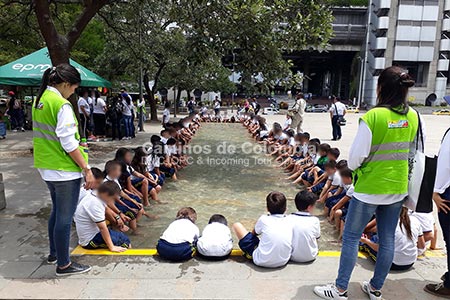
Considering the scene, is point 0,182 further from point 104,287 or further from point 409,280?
point 409,280

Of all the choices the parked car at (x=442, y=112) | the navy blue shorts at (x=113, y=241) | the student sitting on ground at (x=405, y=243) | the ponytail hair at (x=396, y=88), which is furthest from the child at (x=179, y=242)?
the parked car at (x=442, y=112)

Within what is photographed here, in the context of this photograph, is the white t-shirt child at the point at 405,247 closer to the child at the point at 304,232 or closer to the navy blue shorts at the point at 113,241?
the child at the point at 304,232

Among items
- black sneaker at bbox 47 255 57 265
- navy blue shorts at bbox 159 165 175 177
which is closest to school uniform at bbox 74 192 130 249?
black sneaker at bbox 47 255 57 265

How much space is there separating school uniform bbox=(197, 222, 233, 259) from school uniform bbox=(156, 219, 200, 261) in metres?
0.10

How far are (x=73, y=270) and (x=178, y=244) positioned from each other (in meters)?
1.00

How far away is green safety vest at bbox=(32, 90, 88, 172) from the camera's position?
3.00 m

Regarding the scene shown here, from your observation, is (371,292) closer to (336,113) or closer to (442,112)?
(336,113)

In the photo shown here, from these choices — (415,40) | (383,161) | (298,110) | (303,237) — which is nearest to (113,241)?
(303,237)

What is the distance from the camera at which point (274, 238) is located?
3500mm

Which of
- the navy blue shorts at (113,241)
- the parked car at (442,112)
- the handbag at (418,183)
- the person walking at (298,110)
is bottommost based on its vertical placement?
the navy blue shorts at (113,241)

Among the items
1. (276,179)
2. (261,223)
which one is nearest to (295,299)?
(261,223)

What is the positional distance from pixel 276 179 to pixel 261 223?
4228 mm

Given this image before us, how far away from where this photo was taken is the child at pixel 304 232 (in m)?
3.61

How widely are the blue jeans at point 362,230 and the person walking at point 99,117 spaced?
11.4 m
